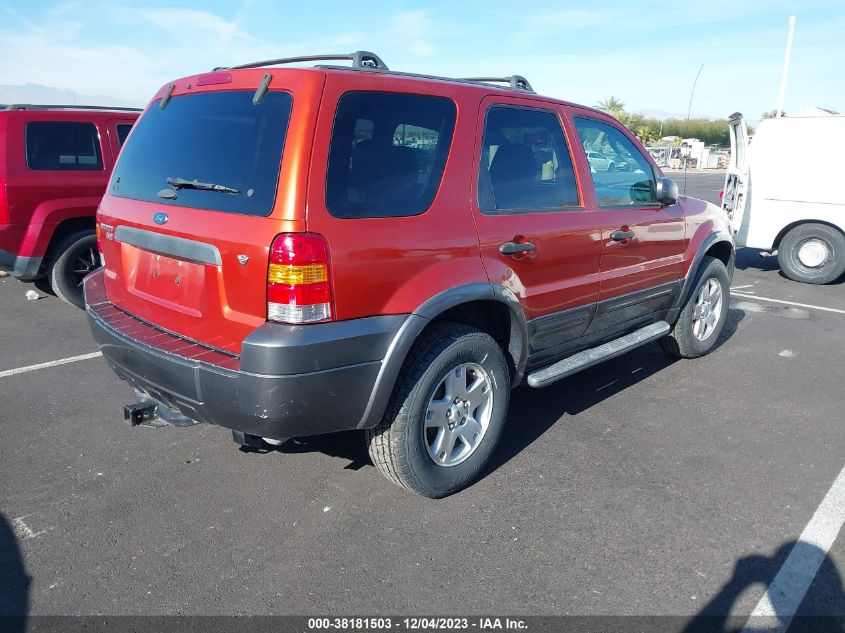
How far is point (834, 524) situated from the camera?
3.00 m

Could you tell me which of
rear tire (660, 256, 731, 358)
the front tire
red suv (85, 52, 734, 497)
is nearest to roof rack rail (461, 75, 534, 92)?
red suv (85, 52, 734, 497)

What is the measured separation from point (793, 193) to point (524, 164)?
6.27 meters

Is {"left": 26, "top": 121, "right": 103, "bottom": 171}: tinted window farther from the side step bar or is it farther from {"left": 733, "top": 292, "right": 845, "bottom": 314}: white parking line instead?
{"left": 733, "top": 292, "right": 845, "bottom": 314}: white parking line

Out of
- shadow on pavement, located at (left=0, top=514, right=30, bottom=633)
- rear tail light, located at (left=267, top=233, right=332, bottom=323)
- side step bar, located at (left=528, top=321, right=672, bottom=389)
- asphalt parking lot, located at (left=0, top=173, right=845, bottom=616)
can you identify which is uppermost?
rear tail light, located at (left=267, top=233, right=332, bottom=323)

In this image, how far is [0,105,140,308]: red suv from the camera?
234 inches

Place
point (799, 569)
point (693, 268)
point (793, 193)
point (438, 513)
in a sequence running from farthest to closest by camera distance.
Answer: point (793, 193)
point (693, 268)
point (438, 513)
point (799, 569)

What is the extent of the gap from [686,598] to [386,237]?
186 cm

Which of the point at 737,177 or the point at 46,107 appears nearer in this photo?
the point at 46,107

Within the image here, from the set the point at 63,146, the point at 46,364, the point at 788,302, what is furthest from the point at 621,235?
the point at 63,146

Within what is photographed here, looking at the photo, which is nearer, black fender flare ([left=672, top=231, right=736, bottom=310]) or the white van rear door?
black fender flare ([left=672, top=231, right=736, bottom=310])

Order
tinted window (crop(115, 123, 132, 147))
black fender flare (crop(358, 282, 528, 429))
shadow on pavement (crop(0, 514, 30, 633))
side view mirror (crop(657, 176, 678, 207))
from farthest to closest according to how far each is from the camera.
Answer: tinted window (crop(115, 123, 132, 147))
side view mirror (crop(657, 176, 678, 207))
black fender flare (crop(358, 282, 528, 429))
shadow on pavement (crop(0, 514, 30, 633))

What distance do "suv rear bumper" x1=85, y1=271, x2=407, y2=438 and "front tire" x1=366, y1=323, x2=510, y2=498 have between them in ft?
0.82

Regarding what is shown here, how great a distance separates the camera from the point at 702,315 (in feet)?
17.1

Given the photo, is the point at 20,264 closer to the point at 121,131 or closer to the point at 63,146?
the point at 63,146
